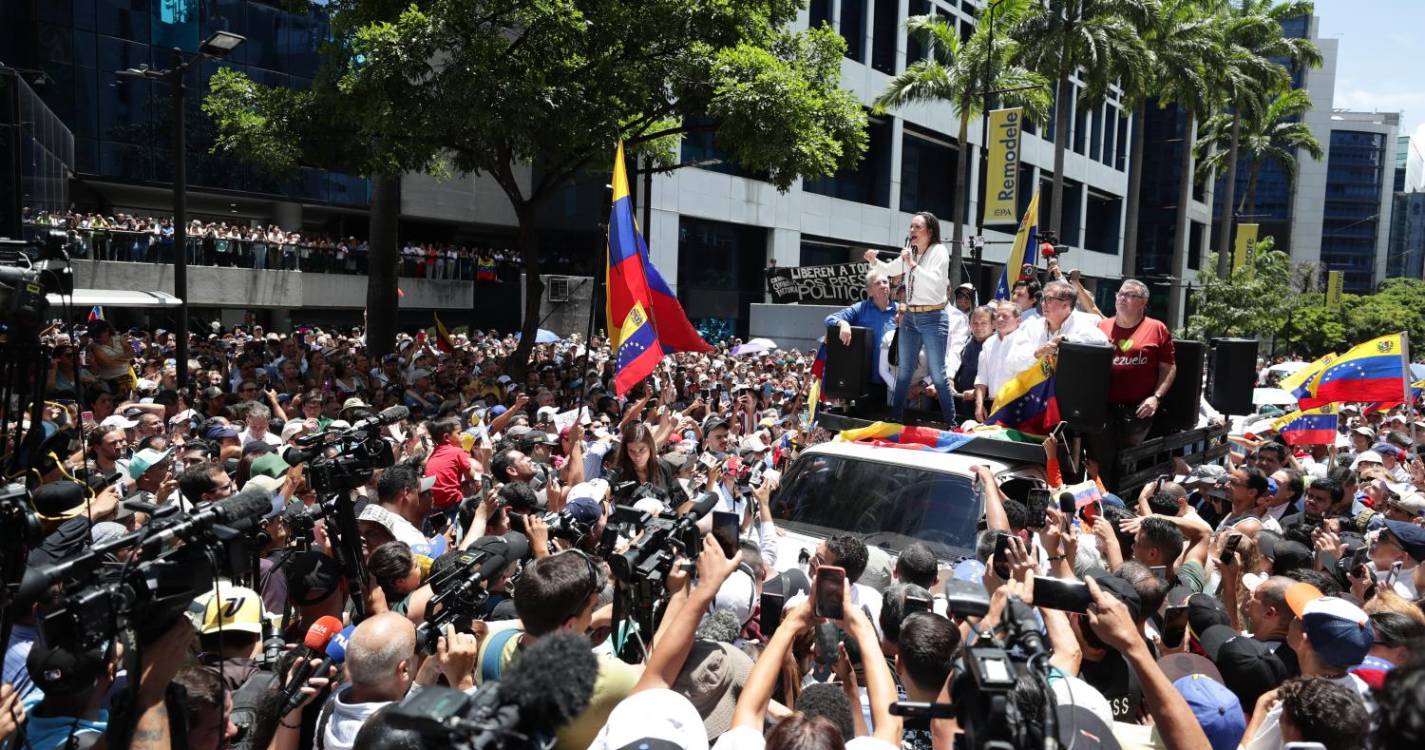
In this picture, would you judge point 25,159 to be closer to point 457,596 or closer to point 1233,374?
point 457,596

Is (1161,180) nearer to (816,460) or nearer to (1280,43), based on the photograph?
(1280,43)

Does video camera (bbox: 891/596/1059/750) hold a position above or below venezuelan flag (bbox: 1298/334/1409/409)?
below

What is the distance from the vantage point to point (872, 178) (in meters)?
41.5

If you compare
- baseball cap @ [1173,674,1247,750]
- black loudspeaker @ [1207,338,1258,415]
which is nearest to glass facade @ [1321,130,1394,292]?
black loudspeaker @ [1207,338,1258,415]

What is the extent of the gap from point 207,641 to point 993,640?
281 cm

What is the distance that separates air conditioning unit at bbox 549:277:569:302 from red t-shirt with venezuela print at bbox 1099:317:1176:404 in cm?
1880

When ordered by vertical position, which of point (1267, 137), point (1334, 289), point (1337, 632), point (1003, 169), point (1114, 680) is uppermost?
point (1267, 137)

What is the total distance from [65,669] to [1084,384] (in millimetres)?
5783

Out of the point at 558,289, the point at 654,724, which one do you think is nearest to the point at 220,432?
the point at 654,724

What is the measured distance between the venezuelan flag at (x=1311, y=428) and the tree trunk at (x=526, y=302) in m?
11.6

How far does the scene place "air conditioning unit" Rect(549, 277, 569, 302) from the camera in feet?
81.4

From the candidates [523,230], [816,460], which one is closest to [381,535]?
[816,460]

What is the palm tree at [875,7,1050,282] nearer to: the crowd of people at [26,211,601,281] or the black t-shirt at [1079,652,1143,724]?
the crowd of people at [26,211,601,281]

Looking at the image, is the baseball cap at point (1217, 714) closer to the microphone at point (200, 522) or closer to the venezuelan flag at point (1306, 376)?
the microphone at point (200, 522)
